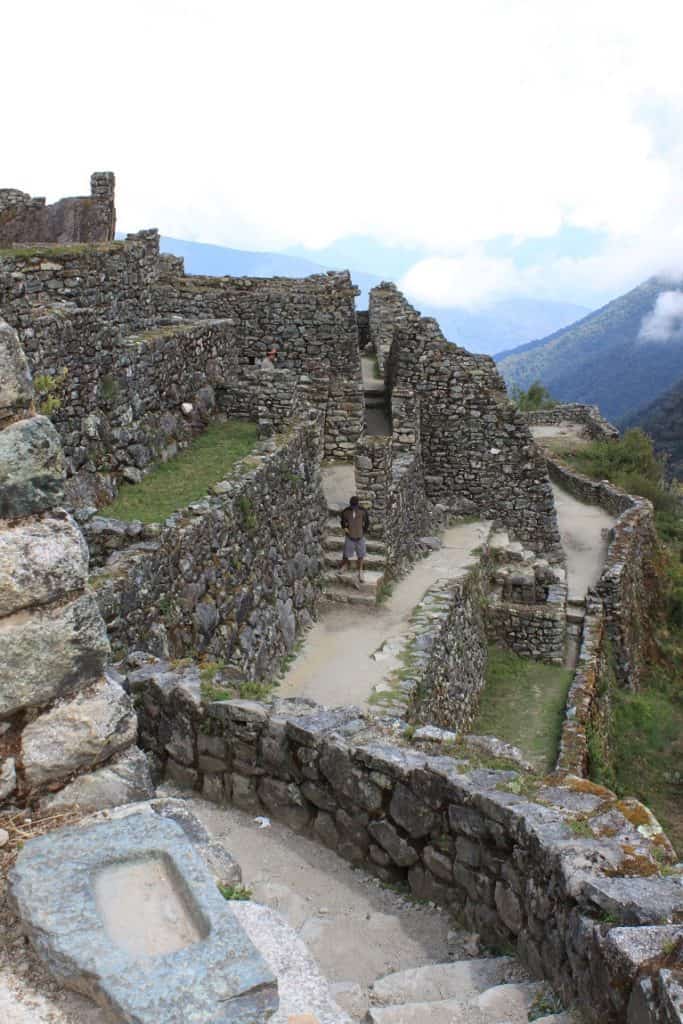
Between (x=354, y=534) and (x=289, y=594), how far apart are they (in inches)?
80.3

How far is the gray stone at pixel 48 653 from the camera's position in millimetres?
3205

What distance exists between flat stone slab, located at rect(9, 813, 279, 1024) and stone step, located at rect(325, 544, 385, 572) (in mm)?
9973

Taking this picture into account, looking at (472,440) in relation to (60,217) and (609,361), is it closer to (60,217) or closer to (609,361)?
(60,217)

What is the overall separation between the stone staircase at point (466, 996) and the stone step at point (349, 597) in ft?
27.4

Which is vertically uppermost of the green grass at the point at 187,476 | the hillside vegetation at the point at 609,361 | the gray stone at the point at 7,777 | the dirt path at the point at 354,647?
the hillside vegetation at the point at 609,361

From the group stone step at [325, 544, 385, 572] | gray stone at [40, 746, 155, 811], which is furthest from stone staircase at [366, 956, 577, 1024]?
stone step at [325, 544, 385, 572]

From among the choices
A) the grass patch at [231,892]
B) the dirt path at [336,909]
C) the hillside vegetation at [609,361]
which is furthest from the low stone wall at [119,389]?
the hillside vegetation at [609,361]

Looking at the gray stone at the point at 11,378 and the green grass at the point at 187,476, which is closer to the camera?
the gray stone at the point at 11,378

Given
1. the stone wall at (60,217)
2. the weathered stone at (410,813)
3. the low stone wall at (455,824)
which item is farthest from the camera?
the stone wall at (60,217)

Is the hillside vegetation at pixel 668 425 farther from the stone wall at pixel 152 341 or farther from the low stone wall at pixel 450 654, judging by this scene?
the low stone wall at pixel 450 654

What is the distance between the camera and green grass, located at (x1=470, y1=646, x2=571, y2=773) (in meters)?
12.5

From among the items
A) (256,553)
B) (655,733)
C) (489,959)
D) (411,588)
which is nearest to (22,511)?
(489,959)

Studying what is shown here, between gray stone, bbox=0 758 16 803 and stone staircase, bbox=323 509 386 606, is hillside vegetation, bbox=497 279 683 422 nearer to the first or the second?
stone staircase, bbox=323 509 386 606

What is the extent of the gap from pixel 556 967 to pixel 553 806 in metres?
0.76
